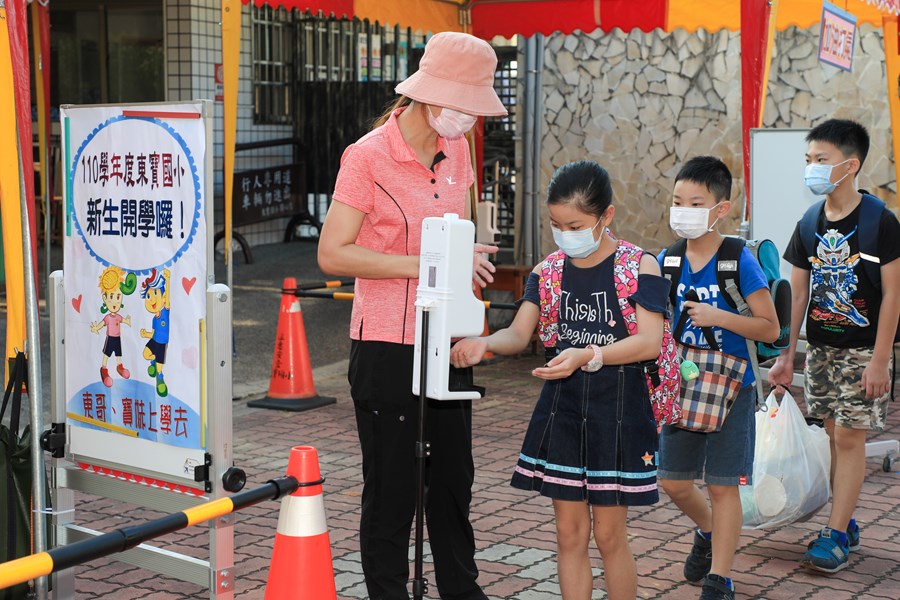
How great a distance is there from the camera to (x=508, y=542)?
5.67 metres

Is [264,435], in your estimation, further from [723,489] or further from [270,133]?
[270,133]

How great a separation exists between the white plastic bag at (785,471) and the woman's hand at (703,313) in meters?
1.10

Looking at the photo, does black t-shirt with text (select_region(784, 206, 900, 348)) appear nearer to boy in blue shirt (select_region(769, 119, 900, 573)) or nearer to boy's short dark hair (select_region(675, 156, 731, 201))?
boy in blue shirt (select_region(769, 119, 900, 573))

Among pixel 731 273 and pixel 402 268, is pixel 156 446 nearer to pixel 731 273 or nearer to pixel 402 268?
pixel 402 268

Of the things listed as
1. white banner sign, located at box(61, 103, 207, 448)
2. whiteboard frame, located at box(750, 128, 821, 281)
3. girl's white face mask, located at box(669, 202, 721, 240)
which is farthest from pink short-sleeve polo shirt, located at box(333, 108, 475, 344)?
whiteboard frame, located at box(750, 128, 821, 281)

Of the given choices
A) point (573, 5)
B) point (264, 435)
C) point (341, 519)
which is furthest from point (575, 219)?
point (573, 5)

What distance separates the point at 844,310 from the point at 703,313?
1.13m

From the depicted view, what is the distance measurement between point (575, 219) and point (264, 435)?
4332 millimetres

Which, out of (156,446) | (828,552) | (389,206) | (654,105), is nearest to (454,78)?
(389,206)

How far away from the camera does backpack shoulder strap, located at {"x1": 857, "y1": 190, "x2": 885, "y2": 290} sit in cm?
518

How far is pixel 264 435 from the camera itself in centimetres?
776

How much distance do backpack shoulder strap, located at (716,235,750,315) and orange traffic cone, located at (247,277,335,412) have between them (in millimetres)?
4504


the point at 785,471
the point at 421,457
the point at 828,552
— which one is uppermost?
the point at 421,457

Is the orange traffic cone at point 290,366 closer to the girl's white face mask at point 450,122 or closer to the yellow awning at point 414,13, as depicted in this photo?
the yellow awning at point 414,13
